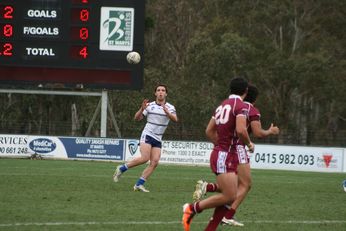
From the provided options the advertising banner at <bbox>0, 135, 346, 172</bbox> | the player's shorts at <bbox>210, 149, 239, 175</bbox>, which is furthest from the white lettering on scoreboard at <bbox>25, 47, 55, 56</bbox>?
the player's shorts at <bbox>210, 149, 239, 175</bbox>

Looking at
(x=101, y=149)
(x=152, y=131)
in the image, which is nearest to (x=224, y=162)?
(x=152, y=131)

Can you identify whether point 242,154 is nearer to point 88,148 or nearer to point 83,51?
point 83,51

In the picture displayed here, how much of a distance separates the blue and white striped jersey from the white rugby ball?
10.7 m

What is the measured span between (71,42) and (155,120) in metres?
11.4

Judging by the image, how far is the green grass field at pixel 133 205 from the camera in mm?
10758

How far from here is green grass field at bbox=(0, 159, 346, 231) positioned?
1076 cm

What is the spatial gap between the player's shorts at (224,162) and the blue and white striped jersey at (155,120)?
268 inches

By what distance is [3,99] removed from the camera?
5450 cm

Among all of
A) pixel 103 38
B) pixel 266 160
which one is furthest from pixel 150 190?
pixel 266 160

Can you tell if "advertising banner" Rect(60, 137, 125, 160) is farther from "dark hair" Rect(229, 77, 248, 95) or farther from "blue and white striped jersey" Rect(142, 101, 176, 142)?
"dark hair" Rect(229, 77, 248, 95)

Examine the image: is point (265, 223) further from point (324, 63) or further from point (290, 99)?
point (290, 99)

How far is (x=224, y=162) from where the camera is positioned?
955cm

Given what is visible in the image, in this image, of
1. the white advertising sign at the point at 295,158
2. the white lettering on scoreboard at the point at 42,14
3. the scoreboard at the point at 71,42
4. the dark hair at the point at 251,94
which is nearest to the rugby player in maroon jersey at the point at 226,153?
the dark hair at the point at 251,94

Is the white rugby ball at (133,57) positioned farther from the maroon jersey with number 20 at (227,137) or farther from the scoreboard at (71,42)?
the maroon jersey with number 20 at (227,137)
